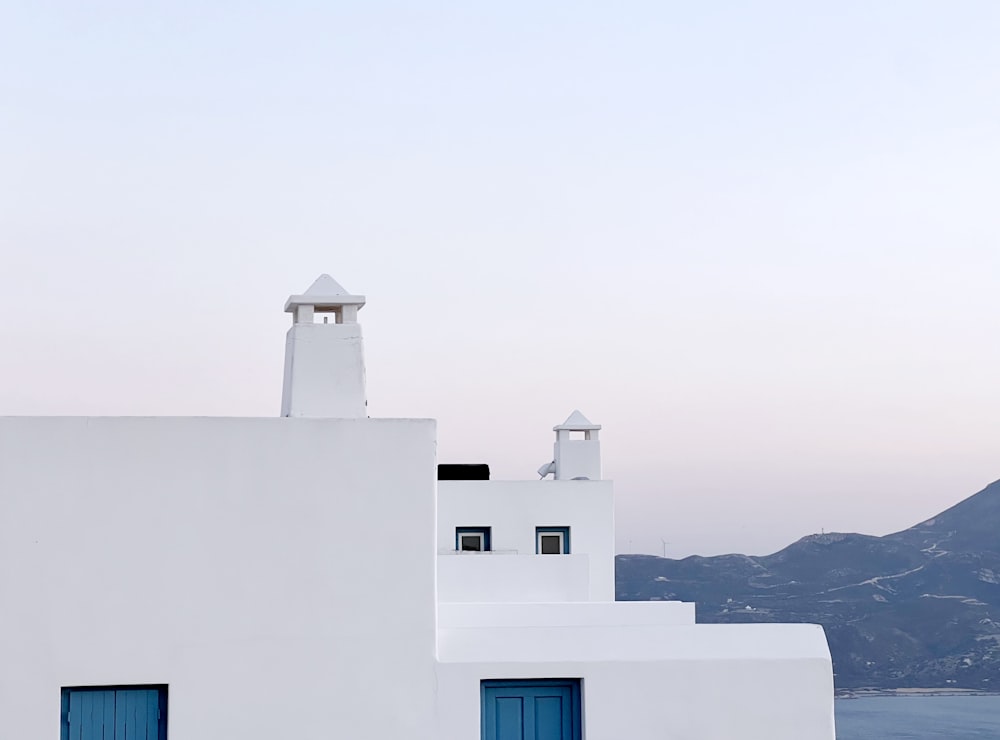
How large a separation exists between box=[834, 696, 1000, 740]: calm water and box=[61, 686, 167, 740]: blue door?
284ft

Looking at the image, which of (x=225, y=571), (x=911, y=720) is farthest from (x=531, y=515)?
(x=911, y=720)

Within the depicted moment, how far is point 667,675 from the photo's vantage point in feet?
41.8

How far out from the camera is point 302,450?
485 inches

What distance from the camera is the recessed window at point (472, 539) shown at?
28016 millimetres

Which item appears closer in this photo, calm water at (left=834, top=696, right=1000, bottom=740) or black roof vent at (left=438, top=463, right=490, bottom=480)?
black roof vent at (left=438, top=463, right=490, bottom=480)

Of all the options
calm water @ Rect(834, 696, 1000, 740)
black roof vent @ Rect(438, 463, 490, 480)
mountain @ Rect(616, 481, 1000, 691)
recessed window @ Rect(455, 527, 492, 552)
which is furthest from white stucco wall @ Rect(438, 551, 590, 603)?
calm water @ Rect(834, 696, 1000, 740)

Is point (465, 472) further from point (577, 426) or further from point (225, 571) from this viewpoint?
point (225, 571)

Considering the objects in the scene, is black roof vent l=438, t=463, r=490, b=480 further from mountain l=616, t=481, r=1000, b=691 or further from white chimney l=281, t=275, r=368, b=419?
mountain l=616, t=481, r=1000, b=691

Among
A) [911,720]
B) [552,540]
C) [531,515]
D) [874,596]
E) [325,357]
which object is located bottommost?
[911,720]

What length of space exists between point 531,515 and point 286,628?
16.1 m

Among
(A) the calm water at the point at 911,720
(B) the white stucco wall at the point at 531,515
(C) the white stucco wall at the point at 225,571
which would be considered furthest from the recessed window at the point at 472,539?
(A) the calm water at the point at 911,720

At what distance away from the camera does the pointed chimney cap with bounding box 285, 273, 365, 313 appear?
13789 mm

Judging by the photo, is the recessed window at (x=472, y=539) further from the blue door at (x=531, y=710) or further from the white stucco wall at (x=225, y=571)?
the white stucco wall at (x=225, y=571)

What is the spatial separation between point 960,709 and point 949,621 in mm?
6442
